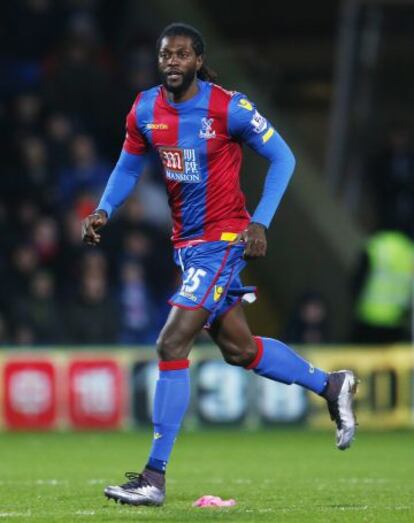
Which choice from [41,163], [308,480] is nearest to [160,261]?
[41,163]

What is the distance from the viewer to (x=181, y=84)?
24.3 feet

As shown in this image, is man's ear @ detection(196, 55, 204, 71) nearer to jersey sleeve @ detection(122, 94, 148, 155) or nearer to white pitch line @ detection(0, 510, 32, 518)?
jersey sleeve @ detection(122, 94, 148, 155)

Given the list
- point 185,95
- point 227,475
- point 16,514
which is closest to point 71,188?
point 227,475

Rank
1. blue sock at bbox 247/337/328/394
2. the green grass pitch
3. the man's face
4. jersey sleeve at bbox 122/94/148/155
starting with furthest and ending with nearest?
blue sock at bbox 247/337/328/394
jersey sleeve at bbox 122/94/148/155
the man's face
the green grass pitch

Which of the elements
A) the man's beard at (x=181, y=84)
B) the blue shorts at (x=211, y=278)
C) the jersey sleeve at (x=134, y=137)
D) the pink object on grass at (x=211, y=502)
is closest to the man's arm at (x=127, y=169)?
the jersey sleeve at (x=134, y=137)

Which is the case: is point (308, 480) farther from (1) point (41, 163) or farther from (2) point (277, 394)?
(1) point (41, 163)

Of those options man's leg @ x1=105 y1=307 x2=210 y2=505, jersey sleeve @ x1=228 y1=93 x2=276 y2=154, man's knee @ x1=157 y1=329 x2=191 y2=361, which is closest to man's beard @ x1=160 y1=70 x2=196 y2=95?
jersey sleeve @ x1=228 y1=93 x2=276 y2=154

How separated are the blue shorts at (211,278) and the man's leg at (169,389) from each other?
7 centimetres

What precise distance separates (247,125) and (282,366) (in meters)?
1.19

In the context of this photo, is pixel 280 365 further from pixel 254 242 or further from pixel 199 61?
pixel 199 61

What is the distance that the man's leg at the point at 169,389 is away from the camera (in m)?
7.30

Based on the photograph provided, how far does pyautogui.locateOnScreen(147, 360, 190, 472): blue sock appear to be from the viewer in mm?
7312

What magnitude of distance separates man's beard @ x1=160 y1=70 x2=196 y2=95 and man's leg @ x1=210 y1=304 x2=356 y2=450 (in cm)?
104

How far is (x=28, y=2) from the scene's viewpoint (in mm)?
17000
